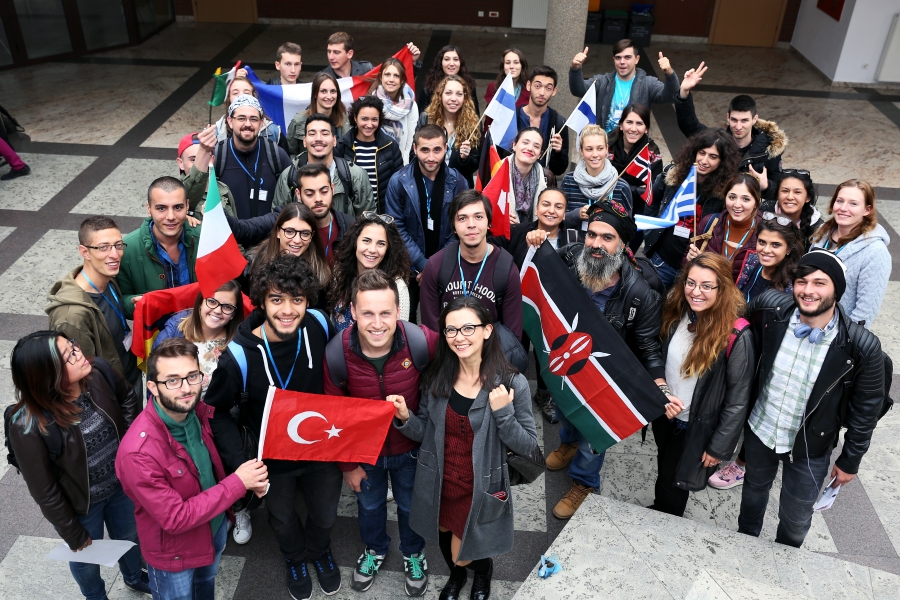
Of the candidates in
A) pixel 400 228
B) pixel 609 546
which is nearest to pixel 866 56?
pixel 400 228

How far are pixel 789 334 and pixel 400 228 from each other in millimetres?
2909

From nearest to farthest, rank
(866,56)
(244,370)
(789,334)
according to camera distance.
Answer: (244,370) → (789,334) → (866,56)

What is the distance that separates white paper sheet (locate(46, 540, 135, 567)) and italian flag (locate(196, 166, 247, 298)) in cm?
136

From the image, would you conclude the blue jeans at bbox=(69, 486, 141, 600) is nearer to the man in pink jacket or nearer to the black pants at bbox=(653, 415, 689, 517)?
the man in pink jacket

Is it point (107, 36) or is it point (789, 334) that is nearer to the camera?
point (789, 334)

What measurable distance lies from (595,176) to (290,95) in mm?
3356

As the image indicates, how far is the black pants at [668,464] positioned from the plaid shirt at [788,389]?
450mm

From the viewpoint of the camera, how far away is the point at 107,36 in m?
16.1

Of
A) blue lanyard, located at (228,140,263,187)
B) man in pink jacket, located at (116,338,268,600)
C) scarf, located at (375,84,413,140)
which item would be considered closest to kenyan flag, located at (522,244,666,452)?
man in pink jacket, located at (116,338,268,600)

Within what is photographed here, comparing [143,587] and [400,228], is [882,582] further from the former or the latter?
[143,587]

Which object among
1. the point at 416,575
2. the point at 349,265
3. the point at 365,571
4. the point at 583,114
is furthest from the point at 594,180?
the point at 365,571

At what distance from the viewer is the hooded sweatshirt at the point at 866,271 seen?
15.8 ft

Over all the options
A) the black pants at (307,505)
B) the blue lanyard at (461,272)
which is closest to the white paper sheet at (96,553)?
the black pants at (307,505)

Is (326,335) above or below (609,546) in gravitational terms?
above
